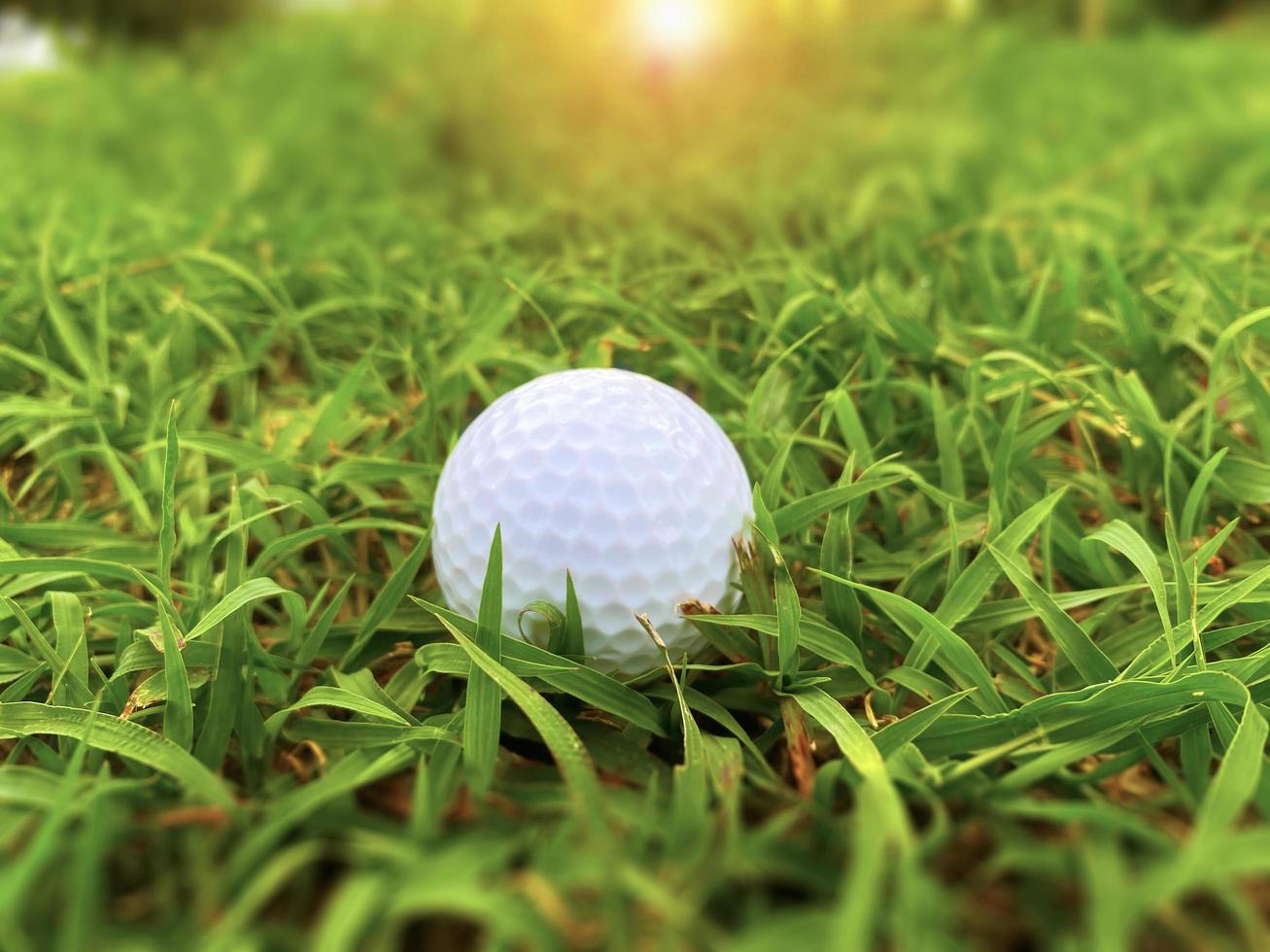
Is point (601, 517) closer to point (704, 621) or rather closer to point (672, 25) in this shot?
Answer: point (704, 621)

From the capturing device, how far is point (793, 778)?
1.05 metres

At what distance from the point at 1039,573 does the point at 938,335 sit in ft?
1.93

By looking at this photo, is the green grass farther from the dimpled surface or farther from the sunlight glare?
the sunlight glare

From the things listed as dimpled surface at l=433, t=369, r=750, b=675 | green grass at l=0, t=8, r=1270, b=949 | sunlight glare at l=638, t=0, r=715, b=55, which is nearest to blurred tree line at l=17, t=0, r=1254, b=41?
sunlight glare at l=638, t=0, r=715, b=55

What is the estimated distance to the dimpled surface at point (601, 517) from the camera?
44.6 inches

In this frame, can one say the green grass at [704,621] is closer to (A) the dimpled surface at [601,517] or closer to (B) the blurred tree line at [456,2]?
(A) the dimpled surface at [601,517]

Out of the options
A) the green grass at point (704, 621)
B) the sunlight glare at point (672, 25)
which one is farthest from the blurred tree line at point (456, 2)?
the green grass at point (704, 621)

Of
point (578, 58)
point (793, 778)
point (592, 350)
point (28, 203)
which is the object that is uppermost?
point (578, 58)

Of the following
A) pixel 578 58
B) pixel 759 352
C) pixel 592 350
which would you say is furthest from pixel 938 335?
pixel 578 58

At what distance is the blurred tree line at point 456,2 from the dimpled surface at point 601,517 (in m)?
5.48

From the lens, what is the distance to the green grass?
0.76 m

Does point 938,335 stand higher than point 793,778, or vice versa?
point 938,335

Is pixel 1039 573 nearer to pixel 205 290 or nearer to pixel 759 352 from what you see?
pixel 759 352

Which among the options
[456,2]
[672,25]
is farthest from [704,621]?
[456,2]
